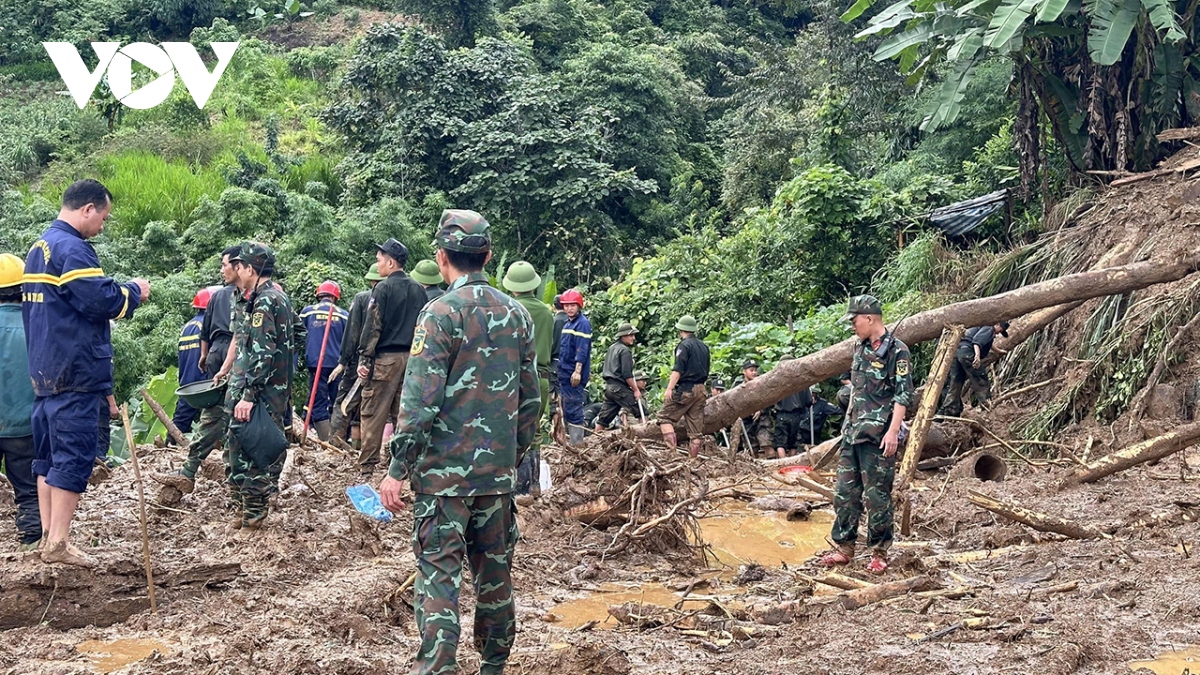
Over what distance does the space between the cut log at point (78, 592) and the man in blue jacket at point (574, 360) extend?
6863 millimetres

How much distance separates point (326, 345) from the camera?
1120 centimetres

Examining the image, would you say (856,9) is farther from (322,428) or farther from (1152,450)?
(322,428)

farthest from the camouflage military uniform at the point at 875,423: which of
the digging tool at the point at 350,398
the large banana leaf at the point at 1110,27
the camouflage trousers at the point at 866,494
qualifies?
the large banana leaf at the point at 1110,27

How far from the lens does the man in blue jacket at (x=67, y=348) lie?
577cm

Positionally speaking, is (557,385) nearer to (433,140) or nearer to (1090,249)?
(1090,249)

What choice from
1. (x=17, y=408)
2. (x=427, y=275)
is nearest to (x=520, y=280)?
(x=427, y=275)

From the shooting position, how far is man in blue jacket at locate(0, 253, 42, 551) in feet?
20.6

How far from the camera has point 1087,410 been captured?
11789 mm

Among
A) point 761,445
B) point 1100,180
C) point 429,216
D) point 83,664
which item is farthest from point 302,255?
point 83,664

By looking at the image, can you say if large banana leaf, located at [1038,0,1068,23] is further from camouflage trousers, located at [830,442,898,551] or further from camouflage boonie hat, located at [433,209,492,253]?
camouflage boonie hat, located at [433,209,492,253]

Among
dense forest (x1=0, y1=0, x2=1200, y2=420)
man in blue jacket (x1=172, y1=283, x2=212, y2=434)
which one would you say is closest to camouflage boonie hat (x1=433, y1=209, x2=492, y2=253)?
man in blue jacket (x1=172, y1=283, x2=212, y2=434)

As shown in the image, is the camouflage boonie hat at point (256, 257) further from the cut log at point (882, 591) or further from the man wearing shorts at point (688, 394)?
the man wearing shorts at point (688, 394)

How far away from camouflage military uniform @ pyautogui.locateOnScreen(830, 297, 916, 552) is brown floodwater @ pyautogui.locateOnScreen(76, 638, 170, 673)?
437cm

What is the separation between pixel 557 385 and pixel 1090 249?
6.24 meters
